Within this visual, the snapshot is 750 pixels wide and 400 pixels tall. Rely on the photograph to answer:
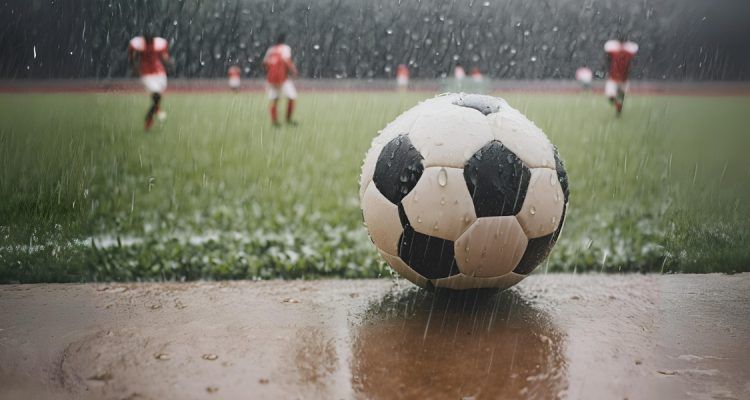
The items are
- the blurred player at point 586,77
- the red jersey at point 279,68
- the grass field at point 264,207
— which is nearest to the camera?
the grass field at point 264,207

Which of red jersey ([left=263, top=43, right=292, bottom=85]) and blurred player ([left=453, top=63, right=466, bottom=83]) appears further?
blurred player ([left=453, top=63, right=466, bottom=83])

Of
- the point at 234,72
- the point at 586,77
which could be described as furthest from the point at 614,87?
the point at 234,72

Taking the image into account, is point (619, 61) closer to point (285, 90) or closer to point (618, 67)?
point (618, 67)

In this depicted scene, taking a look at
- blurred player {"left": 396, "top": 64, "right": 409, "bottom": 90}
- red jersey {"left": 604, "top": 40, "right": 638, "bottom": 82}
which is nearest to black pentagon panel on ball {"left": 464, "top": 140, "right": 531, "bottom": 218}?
red jersey {"left": 604, "top": 40, "right": 638, "bottom": 82}

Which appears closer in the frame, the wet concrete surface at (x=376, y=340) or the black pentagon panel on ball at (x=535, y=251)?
the wet concrete surface at (x=376, y=340)

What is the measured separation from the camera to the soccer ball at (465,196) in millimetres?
2557

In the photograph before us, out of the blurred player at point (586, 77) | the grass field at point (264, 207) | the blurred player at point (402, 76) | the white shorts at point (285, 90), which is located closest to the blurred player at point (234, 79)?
the blurred player at point (402, 76)

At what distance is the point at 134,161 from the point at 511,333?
5.34 meters

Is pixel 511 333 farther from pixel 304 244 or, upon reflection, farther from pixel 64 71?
pixel 64 71

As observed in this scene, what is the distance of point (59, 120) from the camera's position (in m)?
12.1

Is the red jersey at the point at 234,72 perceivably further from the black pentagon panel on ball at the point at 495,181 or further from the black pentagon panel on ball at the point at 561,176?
the black pentagon panel on ball at the point at 495,181

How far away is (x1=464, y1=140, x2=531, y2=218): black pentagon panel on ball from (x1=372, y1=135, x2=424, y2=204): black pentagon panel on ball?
216mm

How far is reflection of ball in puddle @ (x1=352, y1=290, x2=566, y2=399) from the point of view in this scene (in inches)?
81.3

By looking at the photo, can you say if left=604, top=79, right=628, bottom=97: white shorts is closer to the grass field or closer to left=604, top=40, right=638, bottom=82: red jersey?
left=604, top=40, right=638, bottom=82: red jersey
